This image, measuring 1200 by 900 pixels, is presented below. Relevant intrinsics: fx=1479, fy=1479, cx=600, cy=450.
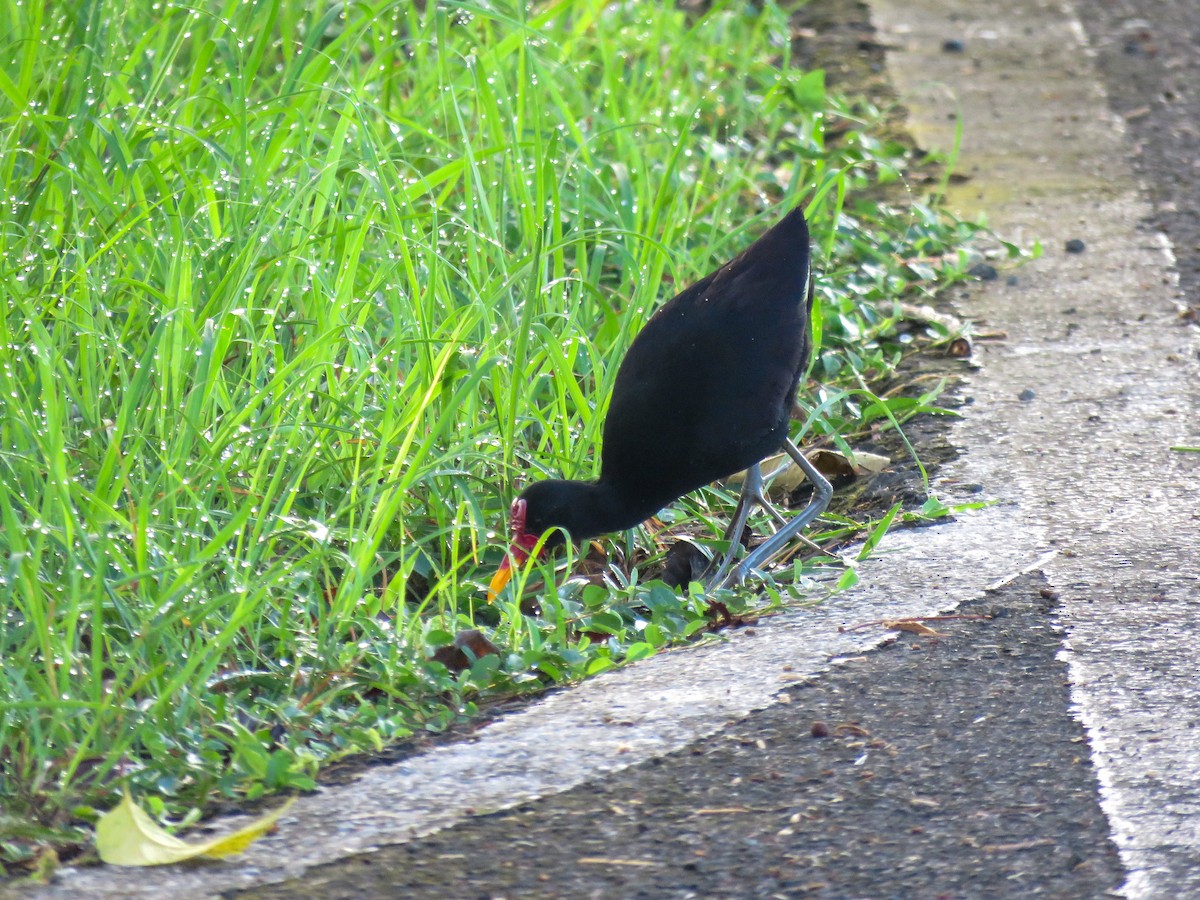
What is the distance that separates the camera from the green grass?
7.73 ft

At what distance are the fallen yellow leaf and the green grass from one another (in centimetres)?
10

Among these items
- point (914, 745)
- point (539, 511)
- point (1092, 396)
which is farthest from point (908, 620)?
point (1092, 396)

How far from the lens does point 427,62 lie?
15.6ft

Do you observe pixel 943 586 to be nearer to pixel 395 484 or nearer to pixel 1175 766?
pixel 1175 766

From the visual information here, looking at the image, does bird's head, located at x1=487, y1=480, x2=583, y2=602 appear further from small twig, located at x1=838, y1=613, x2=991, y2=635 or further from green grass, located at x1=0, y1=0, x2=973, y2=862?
small twig, located at x1=838, y1=613, x2=991, y2=635

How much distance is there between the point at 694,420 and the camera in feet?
10.2

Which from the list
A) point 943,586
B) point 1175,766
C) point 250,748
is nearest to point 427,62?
point 943,586

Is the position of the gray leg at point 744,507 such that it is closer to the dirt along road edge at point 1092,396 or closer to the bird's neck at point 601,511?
the bird's neck at point 601,511

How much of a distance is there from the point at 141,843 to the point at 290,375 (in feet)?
4.22

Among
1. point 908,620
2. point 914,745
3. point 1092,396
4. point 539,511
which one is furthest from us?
point 1092,396

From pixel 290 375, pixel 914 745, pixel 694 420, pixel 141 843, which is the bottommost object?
pixel 914 745

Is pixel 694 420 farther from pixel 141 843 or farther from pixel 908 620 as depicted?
pixel 141 843

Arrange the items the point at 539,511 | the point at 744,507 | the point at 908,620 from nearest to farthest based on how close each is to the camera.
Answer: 1. the point at 908,620
2. the point at 539,511
3. the point at 744,507

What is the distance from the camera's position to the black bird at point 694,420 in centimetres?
308
